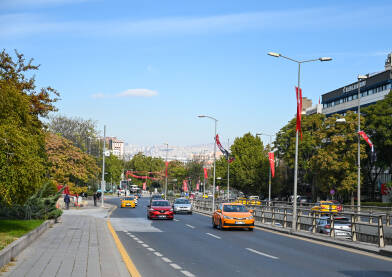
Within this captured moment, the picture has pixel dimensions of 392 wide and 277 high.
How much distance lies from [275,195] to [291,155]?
52.4ft

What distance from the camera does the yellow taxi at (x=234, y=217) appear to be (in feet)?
95.3

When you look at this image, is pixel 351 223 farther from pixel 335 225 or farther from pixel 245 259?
pixel 245 259

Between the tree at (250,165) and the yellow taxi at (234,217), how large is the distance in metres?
60.0

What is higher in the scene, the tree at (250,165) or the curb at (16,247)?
the tree at (250,165)

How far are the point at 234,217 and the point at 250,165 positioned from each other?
6522cm

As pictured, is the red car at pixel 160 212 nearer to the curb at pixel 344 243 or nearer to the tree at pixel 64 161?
the curb at pixel 344 243

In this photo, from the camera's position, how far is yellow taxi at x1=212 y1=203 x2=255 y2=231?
29062mm

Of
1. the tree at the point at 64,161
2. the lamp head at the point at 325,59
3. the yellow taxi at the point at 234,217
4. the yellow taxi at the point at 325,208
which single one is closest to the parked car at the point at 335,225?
the yellow taxi at the point at 325,208

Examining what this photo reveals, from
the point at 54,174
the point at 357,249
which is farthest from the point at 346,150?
the point at 357,249

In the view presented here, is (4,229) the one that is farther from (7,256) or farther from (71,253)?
(7,256)

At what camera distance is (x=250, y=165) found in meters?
94.1

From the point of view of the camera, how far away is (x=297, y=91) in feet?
92.8

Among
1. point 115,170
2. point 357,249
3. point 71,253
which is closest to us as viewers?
point 71,253

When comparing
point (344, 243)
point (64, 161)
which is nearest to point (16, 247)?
point (344, 243)
